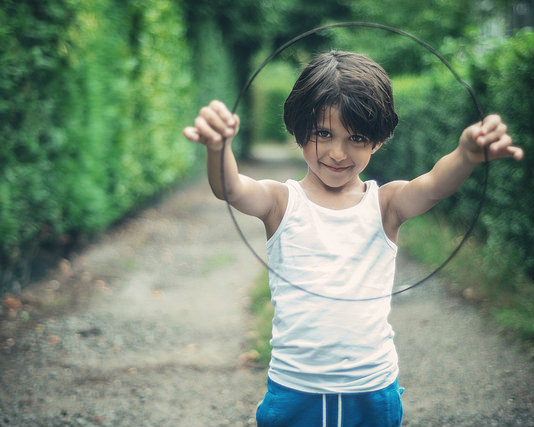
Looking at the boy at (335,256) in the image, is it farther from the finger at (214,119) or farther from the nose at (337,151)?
the finger at (214,119)

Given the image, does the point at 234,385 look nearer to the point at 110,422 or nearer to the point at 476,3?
the point at 110,422

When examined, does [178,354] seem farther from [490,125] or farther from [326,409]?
[490,125]

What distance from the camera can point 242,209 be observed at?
173 cm

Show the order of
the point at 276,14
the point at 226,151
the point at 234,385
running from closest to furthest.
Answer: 1. the point at 226,151
2. the point at 234,385
3. the point at 276,14

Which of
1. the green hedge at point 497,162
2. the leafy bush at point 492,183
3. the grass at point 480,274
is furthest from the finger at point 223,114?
the grass at point 480,274

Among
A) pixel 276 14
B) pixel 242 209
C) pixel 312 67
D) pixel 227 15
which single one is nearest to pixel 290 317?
pixel 242 209

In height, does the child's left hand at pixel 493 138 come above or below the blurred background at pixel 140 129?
below

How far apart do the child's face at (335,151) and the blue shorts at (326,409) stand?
0.67m

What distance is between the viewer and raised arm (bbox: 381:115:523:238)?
146cm

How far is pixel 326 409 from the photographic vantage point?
1699mm

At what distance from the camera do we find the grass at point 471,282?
3.58m

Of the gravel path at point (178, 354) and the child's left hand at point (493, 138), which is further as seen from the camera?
the gravel path at point (178, 354)

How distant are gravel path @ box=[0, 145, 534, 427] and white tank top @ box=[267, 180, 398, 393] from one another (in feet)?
2.97

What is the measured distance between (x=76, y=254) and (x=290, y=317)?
4726 mm
